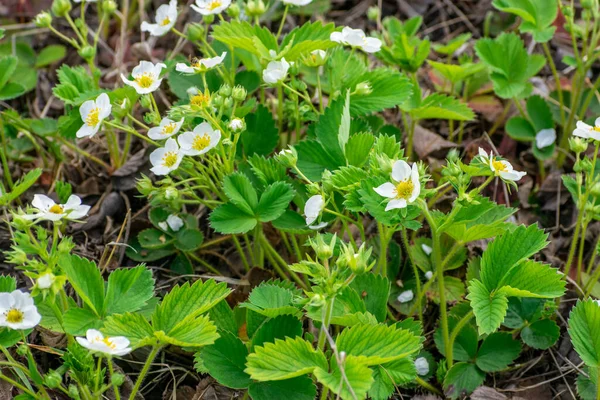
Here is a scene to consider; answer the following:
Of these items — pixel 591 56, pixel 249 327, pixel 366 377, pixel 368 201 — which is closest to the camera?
pixel 366 377

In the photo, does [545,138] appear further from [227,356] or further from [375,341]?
[227,356]

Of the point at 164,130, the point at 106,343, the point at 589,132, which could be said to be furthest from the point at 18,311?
the point at 589,132

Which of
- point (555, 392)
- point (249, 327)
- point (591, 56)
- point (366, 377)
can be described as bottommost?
point (555, 392)

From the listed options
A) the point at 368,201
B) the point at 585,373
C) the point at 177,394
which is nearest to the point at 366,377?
the point at 368,201

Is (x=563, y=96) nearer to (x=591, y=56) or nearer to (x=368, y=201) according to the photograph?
(x=591, y=56)

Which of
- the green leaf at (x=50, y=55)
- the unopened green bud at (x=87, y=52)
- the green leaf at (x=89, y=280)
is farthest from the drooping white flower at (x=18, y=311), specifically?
the green leaf at (x=50, y=55)

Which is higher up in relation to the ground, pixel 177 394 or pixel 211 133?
pixel 211 133

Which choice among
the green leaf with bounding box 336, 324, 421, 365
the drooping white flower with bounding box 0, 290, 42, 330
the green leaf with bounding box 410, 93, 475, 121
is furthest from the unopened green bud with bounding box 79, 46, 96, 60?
the green leaf with bounding box 336, 324, 421, 365
